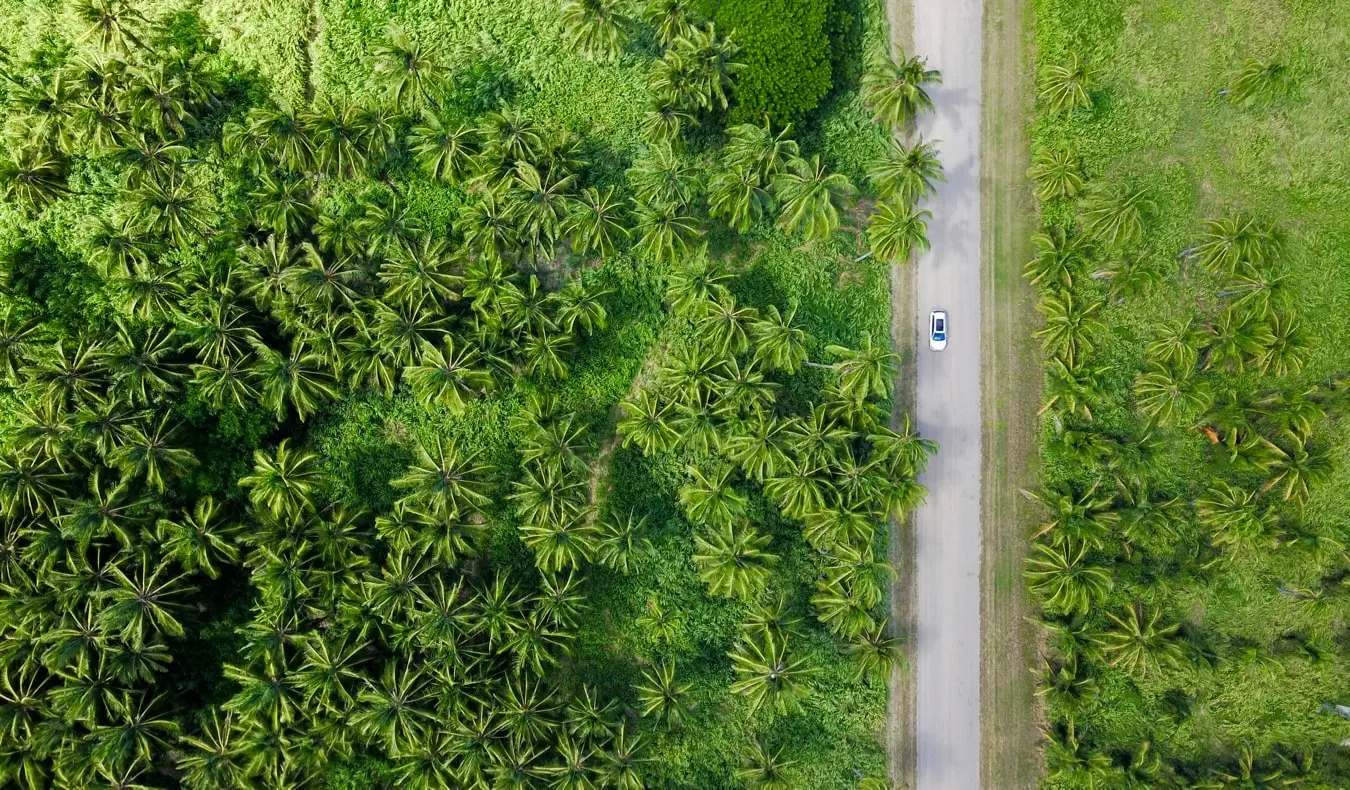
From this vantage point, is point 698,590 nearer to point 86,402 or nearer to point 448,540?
point 448,540

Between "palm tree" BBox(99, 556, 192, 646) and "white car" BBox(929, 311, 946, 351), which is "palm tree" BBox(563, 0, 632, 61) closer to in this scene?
"white car" BBox(929, 311, 946, 351)

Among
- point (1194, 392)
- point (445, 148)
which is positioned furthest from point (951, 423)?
point (445, 148)

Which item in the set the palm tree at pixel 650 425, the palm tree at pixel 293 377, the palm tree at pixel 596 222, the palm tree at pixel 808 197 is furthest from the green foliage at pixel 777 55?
the palm tree at pixel 293 377

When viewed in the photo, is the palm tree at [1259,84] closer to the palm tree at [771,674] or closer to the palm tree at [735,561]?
the palm tree at [735,561]

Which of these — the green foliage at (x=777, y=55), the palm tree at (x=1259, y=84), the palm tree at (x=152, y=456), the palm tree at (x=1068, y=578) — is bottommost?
the palm tree at (x=1068, y=578)

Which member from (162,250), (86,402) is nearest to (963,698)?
(86,402)

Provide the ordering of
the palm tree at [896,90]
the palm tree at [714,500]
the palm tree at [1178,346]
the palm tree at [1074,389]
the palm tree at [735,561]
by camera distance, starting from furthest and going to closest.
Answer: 1. the palm tree at [1074,389]
2. the palm tree at [1178,346]
3. the palm tree at [896,90]
4. the palm tree at [714,500]
5. the palm tree at [735,561]

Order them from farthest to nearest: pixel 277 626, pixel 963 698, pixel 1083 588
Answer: pixel 963 698
pixel 1083 588
pixel 277 626
